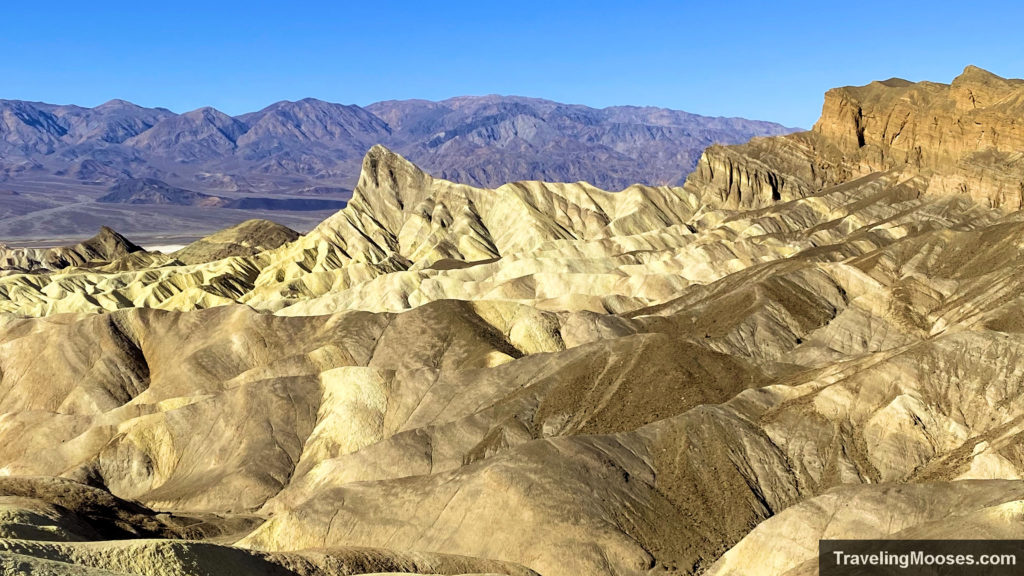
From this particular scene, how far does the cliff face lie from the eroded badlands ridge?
2.65ft

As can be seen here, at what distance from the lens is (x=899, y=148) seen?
5709 inches

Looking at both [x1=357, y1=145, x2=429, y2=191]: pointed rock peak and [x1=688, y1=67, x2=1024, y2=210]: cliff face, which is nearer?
[x1=688, y1=67, x2=1024, y2=210]: cliff face

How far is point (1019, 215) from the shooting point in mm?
100375

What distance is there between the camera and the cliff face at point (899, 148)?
120000 millimetres

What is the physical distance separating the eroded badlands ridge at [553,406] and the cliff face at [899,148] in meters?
0.81

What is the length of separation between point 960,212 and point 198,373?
84.4 m

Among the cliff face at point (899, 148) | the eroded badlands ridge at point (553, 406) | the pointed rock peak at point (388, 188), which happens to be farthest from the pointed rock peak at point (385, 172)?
the cliff face at point (899, 148)

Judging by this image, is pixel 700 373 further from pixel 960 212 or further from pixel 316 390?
pixel 960 212

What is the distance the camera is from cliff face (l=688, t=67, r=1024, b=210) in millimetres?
120000

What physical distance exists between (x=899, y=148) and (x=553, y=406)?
100097 millimetres

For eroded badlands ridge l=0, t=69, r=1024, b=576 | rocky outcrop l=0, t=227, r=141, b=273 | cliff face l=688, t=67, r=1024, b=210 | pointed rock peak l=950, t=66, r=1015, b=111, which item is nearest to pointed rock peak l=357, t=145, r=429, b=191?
eroded badlands ridge l=0, t=69, r=1024, b=576

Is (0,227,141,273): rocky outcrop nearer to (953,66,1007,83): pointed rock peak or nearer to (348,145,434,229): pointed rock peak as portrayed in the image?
(348,145,434,229): pointed rock peak

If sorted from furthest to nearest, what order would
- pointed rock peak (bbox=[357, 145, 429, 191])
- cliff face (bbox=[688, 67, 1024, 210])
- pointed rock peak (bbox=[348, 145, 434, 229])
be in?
1. pointed rock peak (bbox=[357, 145, 429, 191])
2. pointed rock peak (bbox=[348, 145, 434, 229])
3. cliff face (bbox=[688, 67, 1024, 210])

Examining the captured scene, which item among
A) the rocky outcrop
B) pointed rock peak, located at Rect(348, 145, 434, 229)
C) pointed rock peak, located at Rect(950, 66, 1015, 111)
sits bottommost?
the rocky outcrop
